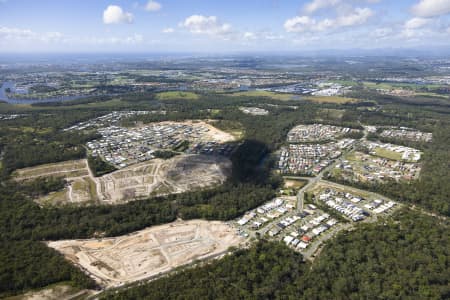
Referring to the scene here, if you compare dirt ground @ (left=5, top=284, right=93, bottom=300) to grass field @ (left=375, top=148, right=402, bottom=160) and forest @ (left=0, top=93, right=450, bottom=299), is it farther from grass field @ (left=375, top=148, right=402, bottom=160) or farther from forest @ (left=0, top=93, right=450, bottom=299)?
grass field @ (left=375, top=148, right=402, bottom=160)

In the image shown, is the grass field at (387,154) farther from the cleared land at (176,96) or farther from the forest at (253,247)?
the cleared land at (176,96)

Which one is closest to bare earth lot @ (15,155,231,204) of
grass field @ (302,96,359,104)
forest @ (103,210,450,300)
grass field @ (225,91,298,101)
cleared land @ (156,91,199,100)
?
forest @ (103,210,450,300)

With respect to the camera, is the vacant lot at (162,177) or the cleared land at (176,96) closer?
the vacant lot at (162,177)

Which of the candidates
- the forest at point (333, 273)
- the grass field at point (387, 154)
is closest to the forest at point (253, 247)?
the forest at point (333, 273)

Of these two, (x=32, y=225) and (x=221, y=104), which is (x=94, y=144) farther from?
(x=221, y=104)

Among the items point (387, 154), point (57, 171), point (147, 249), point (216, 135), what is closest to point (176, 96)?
point (216, 135)
